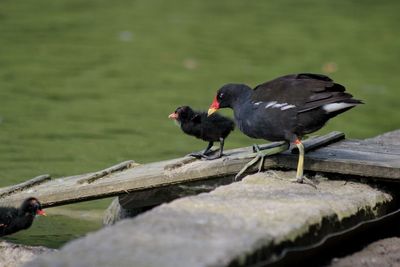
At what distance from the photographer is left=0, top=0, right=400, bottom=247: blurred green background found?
11023 millimetres

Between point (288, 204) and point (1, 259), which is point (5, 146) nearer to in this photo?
point (1, 259)

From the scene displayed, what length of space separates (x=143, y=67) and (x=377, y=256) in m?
9.84

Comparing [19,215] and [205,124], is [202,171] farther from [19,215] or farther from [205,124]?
[19,215]

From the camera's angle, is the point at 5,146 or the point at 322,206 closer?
the point at 322,206

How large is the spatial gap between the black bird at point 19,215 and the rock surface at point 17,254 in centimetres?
14

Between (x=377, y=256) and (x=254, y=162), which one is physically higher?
(x=254, y=162)

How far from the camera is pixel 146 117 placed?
12.8 meters

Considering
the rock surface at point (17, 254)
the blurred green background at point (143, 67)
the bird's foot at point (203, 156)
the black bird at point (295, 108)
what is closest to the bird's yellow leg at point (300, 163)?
the black bird at point (295, 108)

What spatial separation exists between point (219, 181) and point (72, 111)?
5686 mm

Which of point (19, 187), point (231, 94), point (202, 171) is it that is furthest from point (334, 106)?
point (19, 187)

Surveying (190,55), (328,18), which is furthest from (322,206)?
(328,18)

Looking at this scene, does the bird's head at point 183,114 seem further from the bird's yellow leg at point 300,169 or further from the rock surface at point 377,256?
the rock surface at point 377,256

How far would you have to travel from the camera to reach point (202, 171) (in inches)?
278

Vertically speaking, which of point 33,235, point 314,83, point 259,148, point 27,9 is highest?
point 27,9
